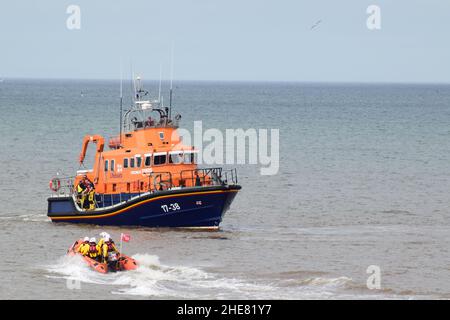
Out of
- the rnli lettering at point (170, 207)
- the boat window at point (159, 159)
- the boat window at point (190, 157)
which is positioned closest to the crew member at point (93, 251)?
the rnli lettering at point (170, 207)

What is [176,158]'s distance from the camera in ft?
136

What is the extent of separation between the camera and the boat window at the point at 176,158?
41.3 m

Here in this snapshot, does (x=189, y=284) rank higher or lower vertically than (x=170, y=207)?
lower

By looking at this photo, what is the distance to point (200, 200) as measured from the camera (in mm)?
39719

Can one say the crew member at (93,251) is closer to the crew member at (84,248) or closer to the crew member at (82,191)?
the crew member at (84,248)

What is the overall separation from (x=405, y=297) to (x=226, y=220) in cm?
1506

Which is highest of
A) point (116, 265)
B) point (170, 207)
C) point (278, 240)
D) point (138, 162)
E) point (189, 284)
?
point (138, 162)

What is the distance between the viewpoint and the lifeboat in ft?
131

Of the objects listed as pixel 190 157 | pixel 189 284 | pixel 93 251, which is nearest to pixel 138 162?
pixel 190 157

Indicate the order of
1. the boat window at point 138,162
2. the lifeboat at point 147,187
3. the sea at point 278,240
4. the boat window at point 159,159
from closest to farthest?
the sea at point 278,240
the lifeboat at point 147,187
the boat window at point 159,159
the boat window at point 138,162

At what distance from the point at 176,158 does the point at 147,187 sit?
1557 mm

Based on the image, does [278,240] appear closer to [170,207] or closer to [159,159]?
[170,207]

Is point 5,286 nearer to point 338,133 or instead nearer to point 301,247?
point 301,247

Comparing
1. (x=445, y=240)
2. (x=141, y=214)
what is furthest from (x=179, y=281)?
(x=445, y=240)
